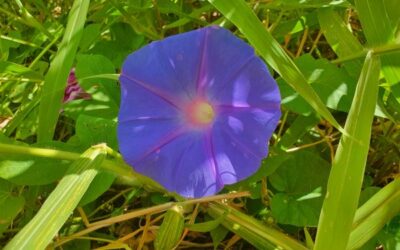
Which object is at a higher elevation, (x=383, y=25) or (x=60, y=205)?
(x=383, y=25)

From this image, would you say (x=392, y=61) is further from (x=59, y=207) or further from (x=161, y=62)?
(x=59, y=207)

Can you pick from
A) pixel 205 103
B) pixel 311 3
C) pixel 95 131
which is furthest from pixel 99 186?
pixel 311 3

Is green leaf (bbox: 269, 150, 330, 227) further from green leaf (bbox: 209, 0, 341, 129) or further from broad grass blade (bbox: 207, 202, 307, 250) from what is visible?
green leaf (bbox: 209, 0, 341, 129)

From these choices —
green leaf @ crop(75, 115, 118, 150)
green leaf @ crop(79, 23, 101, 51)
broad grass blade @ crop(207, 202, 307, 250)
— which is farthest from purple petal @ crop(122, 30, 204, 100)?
green leaf @ crop(79, 23, 101, 51)

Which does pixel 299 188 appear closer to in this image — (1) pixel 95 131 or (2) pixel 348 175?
(2) pixel 348 175

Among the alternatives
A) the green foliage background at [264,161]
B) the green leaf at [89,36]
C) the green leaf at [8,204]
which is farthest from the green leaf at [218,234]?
the green leaf at [89,36]

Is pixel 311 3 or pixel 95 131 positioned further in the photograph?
pixel 311 3
